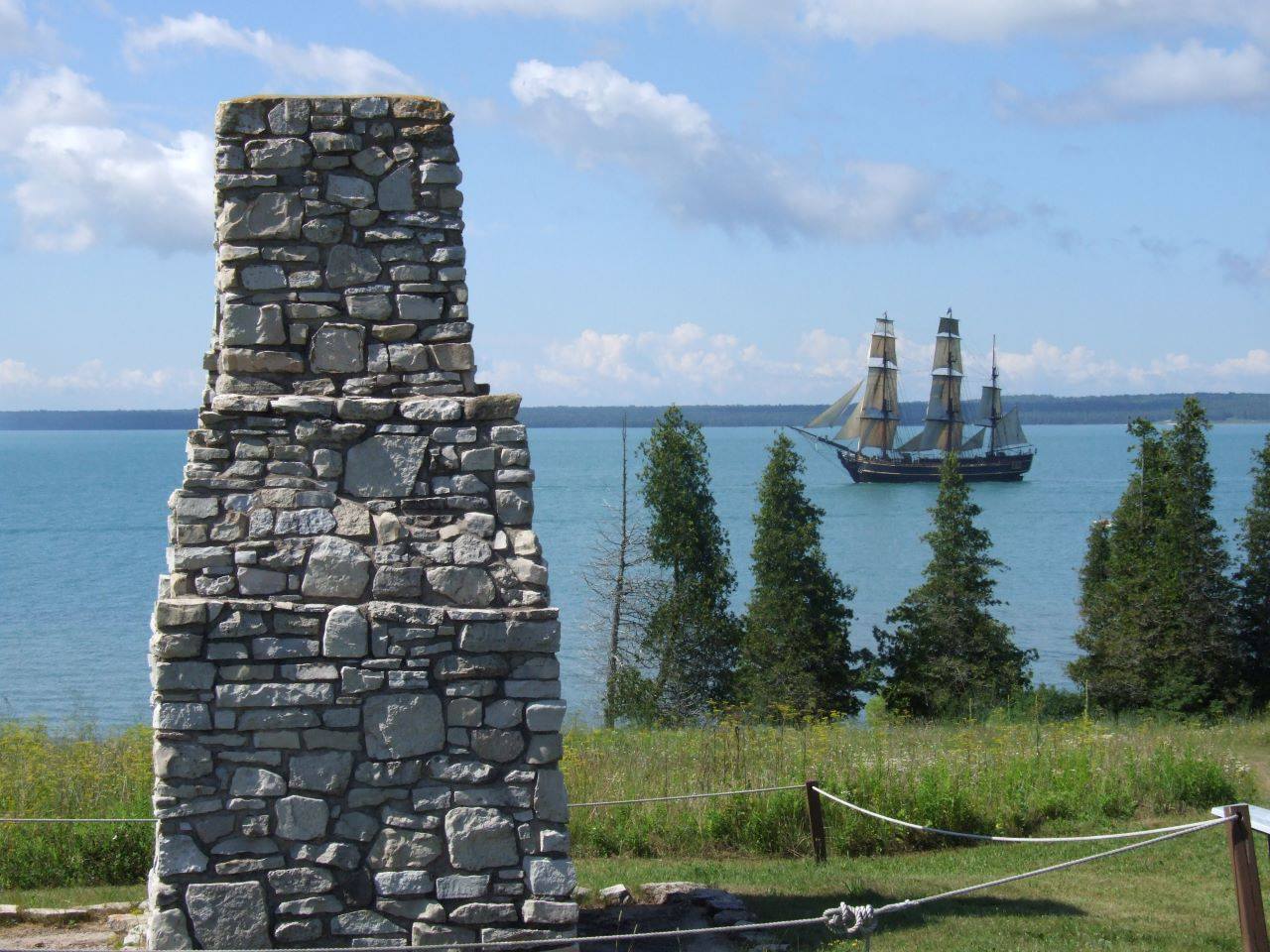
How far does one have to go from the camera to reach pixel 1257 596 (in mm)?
27062

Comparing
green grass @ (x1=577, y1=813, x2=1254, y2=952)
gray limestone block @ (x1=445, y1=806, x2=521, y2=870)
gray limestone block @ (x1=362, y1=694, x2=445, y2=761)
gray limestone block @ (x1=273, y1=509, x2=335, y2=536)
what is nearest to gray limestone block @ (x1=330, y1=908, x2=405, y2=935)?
gray limestone block @ (x1=445, y1=806, x2=521, y2=870)

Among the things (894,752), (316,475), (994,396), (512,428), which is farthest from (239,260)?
(994,396)

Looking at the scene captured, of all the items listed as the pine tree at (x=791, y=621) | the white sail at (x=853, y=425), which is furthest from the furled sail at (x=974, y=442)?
the pine tree at (x=791, y=621)

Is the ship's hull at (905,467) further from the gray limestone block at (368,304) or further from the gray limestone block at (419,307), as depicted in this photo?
the gray limestone block at (368,304)

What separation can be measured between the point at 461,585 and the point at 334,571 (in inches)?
29.9

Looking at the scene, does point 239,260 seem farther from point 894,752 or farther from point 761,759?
point 894,752

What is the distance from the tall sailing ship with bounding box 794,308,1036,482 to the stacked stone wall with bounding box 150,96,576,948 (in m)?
97.0

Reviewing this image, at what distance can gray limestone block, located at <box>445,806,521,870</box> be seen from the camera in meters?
7.45

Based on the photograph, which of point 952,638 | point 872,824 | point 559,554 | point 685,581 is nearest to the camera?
point 872,824

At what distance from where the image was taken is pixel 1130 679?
26.1 m

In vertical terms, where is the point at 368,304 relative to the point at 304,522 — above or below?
above

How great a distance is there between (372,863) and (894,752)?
7653mm

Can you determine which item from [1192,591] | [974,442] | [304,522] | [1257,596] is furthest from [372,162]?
[974,442]

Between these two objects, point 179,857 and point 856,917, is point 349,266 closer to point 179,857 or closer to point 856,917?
point 179,857
